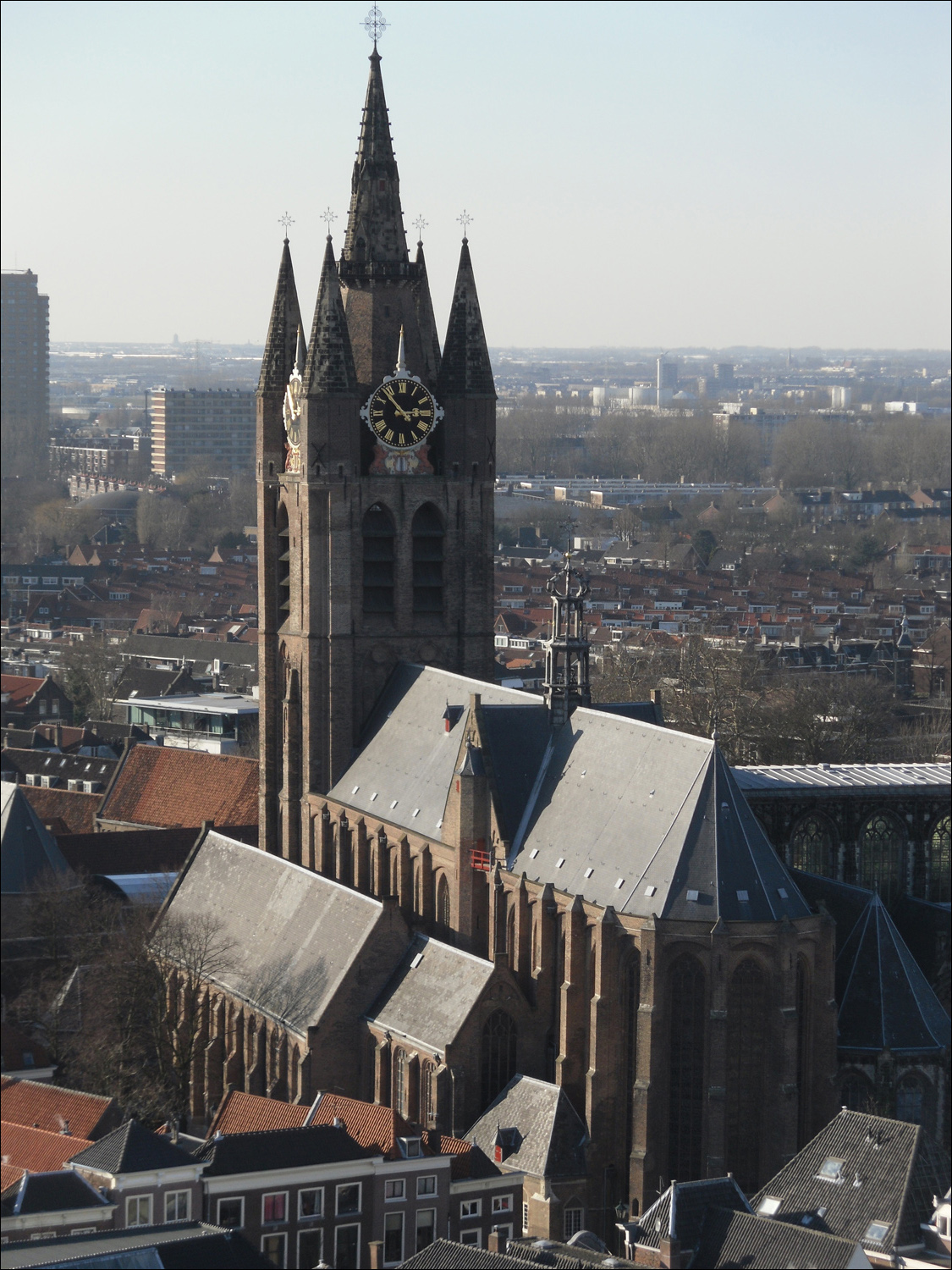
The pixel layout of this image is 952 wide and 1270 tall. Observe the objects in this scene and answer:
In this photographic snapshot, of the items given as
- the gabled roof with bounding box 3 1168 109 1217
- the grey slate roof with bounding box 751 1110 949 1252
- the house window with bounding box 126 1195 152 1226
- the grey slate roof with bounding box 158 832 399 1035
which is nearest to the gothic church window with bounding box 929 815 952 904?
the grey slate roof with bounding box 158 832 399 1035

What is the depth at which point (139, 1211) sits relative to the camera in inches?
2383

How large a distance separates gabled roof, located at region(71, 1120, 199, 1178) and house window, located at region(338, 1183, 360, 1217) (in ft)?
12.9

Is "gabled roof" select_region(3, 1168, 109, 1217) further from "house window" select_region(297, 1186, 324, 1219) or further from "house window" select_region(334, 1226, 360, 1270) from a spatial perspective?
"house window" select_region(334, 1226, 360, 1270)

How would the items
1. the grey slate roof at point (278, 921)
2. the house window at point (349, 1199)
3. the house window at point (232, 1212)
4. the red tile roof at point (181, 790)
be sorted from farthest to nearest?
the red tile roof at point (181, 790) < the grey slate roof at point (278, 921) < the house window at point (349, 1199) < the house window at point (232, 1212)

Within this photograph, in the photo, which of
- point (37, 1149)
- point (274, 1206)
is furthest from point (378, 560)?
point (274, 1206)

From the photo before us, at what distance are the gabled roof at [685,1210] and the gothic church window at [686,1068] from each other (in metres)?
5.79

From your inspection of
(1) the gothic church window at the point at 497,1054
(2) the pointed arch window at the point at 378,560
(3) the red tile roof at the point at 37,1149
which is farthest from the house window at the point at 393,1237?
(2) the pointed arch window at the point at 378,560

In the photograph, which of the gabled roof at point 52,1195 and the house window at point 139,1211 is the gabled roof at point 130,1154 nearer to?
the house window at point 139,1211

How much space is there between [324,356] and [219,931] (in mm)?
18831

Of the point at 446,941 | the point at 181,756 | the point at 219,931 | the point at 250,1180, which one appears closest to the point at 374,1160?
the point at 250,1180

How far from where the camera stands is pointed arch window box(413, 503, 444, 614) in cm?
8819

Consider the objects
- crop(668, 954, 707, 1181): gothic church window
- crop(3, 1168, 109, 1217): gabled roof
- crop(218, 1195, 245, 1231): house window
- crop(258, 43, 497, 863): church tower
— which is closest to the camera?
crop(3, 1168, 109, 1217): gabled roof

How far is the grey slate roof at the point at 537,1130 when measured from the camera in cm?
6681

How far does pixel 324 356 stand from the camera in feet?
282
